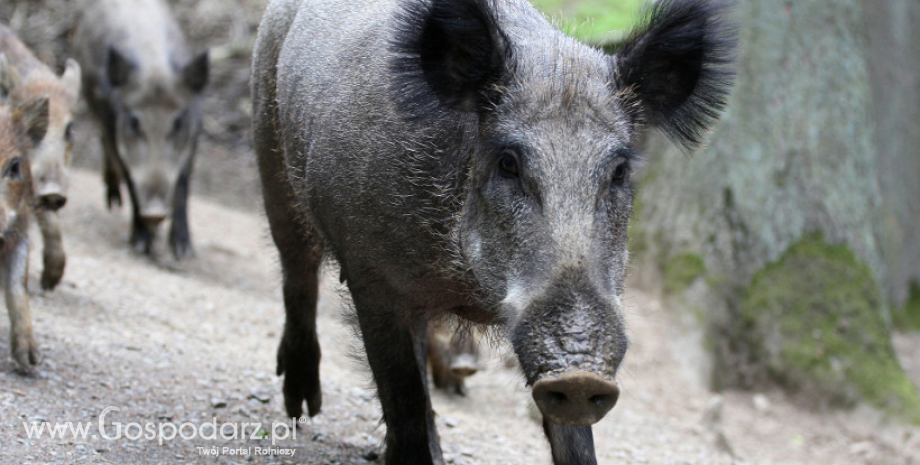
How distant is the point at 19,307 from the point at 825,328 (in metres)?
6.26

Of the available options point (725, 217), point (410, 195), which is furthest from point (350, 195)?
point (725, 217)

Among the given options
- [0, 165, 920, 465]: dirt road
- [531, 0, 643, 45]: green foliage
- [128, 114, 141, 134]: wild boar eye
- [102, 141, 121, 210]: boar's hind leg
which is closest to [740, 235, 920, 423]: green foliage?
[0, 165, 920, 465]: dirt road

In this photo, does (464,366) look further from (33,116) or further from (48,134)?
(48,134)

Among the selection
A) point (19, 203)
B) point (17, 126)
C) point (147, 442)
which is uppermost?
point (17, 126)

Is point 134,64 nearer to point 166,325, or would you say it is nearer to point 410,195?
point 166,325

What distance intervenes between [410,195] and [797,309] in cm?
549

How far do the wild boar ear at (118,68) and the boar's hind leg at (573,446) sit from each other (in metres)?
8.14

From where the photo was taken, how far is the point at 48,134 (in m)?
7.70

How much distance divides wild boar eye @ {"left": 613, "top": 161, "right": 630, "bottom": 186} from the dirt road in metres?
0.86

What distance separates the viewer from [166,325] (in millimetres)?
7539

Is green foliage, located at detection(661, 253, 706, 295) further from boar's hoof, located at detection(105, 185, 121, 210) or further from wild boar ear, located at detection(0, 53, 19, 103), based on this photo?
boar's hoof, located at detection(105, 185, 121, 210)

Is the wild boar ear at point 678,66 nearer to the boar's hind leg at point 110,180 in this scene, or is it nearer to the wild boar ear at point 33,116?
the wild boar ear at point 33,116

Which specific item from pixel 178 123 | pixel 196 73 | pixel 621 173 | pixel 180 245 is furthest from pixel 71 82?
pixel 621 173

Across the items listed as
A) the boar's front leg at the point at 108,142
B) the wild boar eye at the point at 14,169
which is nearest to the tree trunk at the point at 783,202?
the wild boar eye at the point at 14,169
